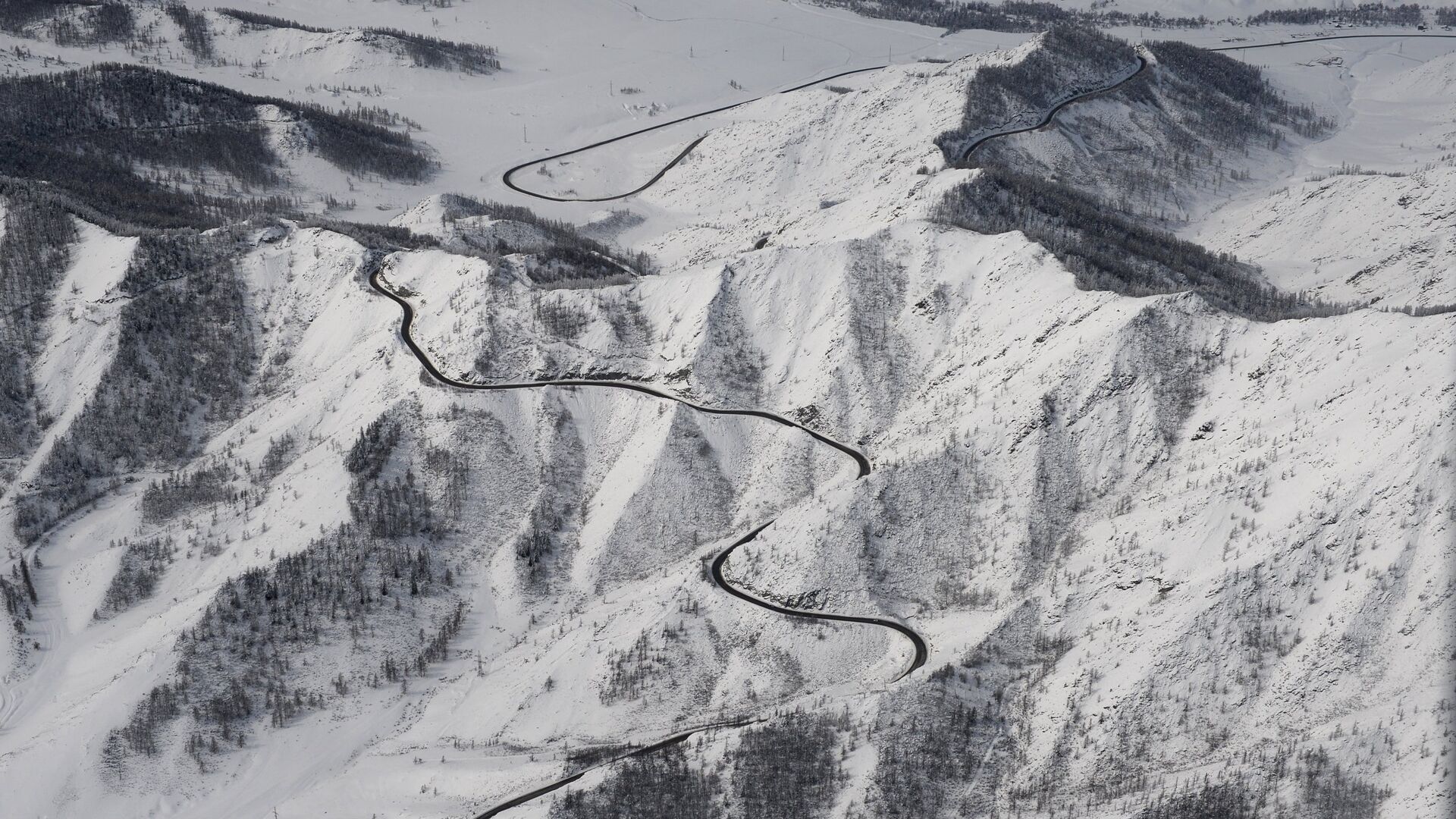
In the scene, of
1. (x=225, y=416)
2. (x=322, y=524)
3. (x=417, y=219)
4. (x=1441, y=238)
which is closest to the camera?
(x=322, y=524)

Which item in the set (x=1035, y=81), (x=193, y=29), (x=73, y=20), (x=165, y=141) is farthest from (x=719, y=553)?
(x=73, y=20)

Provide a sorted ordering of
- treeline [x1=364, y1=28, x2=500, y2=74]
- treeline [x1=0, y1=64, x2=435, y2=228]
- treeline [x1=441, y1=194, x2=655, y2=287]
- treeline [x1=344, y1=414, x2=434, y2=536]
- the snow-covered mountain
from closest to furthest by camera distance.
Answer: the snow-covered mountain → treeline [x1=344, y1=414, x2=434, y2=536] → treeline [x1=441, y1=194, x2=655, y2=287] → treeline [x1=0, y1=64, x2=435, y2=228] → treeline [x1=364, y1=28, x2=500, y2=74]

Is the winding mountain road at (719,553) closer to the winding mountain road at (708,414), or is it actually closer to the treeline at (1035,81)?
the winding mountain road at (708,414)

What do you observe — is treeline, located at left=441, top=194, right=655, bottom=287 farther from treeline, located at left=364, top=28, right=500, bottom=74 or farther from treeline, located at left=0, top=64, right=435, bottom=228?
treeline, located at left=364, top=28, right=500, bottom=74

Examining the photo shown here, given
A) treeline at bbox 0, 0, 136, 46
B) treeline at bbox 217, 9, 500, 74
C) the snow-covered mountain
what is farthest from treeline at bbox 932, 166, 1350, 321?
treeline at bbox 0, 0, 136, 46

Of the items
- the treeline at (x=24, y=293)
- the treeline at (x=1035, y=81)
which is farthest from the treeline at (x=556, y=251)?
the treeline at (x=1035, y=81)

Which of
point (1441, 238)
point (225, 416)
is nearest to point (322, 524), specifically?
point (225, 416)

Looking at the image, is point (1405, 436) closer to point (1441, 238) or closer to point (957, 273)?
point (957, 273)
